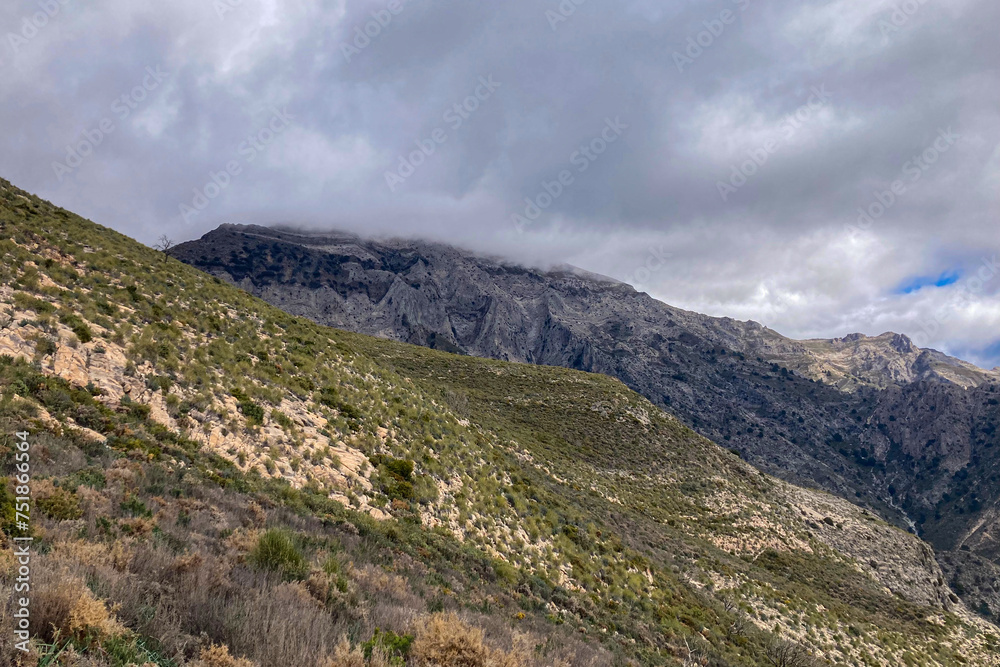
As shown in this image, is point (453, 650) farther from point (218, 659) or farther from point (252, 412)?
point (252, 412)

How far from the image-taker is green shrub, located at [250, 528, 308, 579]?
768cm

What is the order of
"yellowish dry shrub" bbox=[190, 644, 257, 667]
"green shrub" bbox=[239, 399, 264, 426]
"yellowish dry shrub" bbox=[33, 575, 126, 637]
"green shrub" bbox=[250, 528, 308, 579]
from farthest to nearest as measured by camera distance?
"green shrub" bbox=[239, 399, 264, 426], "green shrub" bbox=[250, 528, 308, 579], "yellowish dry shrub" bbox=[190, 644, 257, 667], "yellowish dry shrub" bbox=[33, 575, 126, 637]

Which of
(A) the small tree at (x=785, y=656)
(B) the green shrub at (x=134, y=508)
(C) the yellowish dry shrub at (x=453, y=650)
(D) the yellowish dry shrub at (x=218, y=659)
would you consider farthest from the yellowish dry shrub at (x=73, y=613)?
(A) the small tree at (x=785, y=656)

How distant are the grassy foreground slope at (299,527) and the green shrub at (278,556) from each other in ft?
0.12

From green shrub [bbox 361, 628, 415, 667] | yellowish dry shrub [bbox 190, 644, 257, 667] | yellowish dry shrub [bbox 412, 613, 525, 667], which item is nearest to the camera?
yellowish dry shrub [bbox 190, 644, 257, 667]

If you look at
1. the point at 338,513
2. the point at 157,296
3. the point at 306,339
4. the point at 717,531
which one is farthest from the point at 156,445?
the point at 717,531

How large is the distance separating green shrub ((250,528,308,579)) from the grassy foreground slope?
4cm

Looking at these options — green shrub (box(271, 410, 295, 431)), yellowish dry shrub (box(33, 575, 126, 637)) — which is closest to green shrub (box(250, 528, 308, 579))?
yellowish dry shrub (box(33, 575, 126, 637))

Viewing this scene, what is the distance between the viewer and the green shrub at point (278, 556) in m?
7.68

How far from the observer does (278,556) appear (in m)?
7.89

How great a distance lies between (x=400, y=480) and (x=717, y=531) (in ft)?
120

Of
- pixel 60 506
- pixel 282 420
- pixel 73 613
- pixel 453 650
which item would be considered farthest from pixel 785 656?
pixel 60 506

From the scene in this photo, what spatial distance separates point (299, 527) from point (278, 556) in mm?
3198

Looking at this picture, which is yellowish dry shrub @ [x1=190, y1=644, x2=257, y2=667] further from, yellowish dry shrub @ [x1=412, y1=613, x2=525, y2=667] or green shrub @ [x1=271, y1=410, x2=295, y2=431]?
green shrub @ [x1=271, y1=410, x2=295, y2=431]
